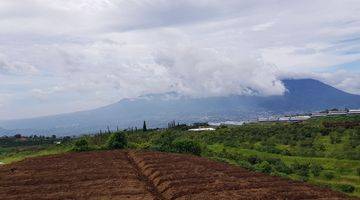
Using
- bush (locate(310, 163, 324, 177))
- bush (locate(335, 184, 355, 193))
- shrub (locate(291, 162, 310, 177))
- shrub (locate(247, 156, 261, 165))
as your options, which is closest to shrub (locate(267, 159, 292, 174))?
shrub (locate(291, 162, 310, 177))

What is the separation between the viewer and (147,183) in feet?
110

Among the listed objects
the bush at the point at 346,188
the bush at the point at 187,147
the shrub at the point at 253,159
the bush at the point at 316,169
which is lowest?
the bush at the point at 346,188

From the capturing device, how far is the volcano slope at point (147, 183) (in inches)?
1101

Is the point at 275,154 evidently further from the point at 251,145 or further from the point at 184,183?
the point at 184,183

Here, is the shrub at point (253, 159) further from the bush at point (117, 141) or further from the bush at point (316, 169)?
the bush at point (117, 141)

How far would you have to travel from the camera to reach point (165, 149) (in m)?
64.0

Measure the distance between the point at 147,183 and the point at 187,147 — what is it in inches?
1147

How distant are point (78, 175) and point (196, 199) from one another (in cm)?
1482

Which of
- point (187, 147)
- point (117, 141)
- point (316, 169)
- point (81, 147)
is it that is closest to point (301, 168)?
point (316, 169)

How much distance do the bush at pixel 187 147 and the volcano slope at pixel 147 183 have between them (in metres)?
16.0

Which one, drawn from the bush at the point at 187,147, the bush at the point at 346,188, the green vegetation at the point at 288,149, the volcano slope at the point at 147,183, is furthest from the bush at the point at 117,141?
the bush at the point at 346,188

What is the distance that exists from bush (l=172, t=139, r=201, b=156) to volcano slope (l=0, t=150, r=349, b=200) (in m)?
16.0

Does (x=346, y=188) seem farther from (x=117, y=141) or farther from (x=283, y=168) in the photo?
(x=117, y=141)

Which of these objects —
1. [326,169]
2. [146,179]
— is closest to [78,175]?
[146,179]
